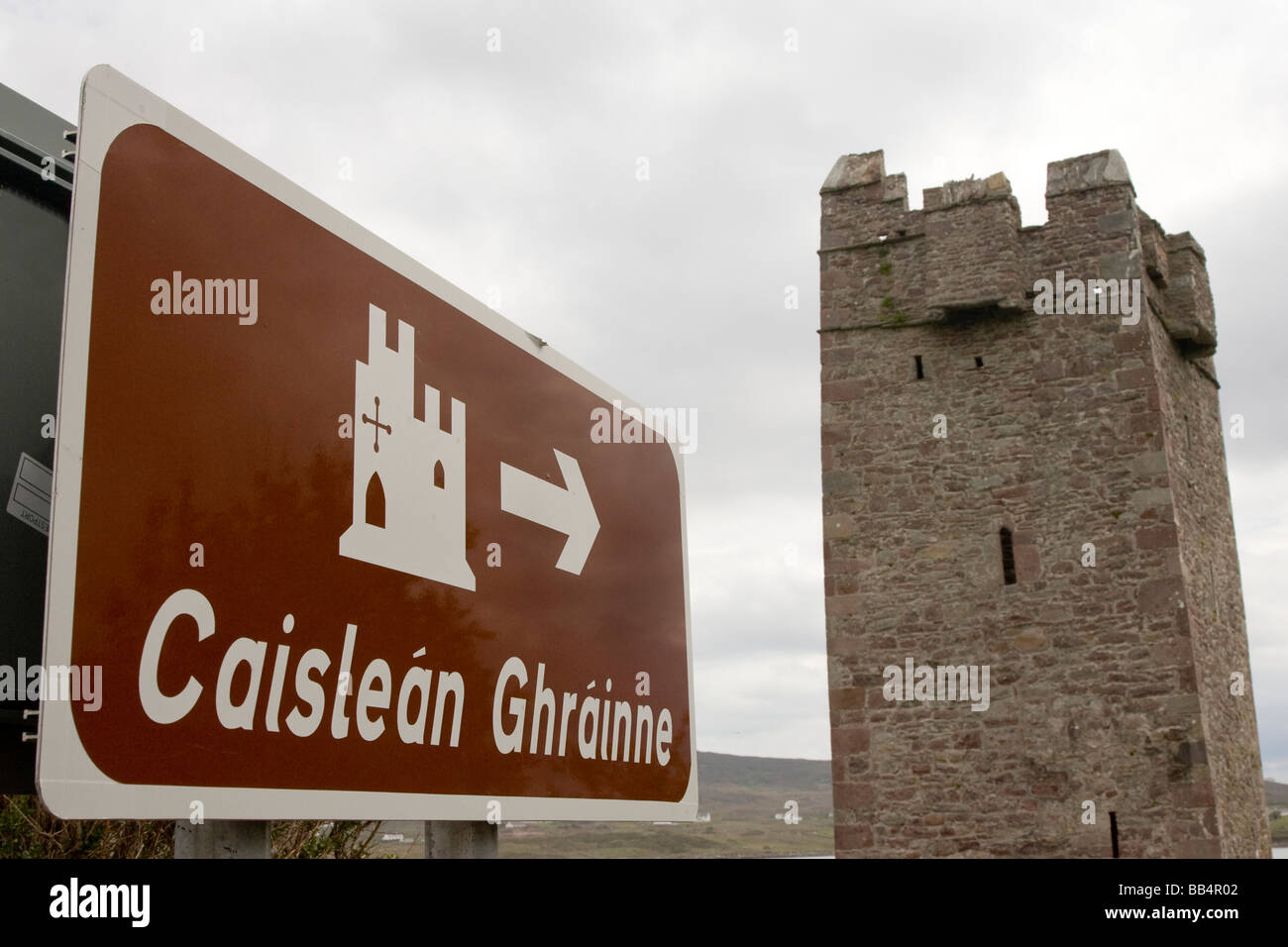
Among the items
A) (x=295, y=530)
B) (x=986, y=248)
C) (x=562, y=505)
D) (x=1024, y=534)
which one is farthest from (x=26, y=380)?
(x=986, y=248)

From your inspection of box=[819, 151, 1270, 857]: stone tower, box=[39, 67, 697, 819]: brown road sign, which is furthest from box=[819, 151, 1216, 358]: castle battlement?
box=[39, 67, 697, 819]: brown road sign

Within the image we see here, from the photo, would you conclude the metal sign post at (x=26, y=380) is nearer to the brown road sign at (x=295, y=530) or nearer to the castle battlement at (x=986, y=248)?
the brown road sign at (x=295, y=530)

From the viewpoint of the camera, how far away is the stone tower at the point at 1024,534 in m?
10.8

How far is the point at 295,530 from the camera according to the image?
1.98m

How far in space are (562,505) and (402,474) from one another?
2.03 feet

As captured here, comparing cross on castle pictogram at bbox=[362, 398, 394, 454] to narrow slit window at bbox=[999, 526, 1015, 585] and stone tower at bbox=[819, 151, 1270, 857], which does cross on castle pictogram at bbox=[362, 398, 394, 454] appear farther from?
narrow slit window at bbox=[999, 526, 1015, 585]

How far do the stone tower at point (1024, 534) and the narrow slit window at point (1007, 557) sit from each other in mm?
26

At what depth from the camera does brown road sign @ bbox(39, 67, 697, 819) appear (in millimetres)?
1660

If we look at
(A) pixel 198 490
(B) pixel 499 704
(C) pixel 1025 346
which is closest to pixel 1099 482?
(C) pixel 1025 346

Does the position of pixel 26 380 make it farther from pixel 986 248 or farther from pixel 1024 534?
pixel 986 248

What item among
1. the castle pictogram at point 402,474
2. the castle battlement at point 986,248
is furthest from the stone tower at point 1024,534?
the castle pictogram at point 402,474
